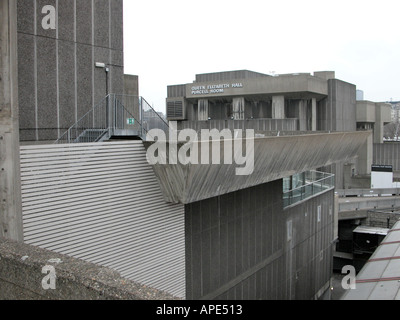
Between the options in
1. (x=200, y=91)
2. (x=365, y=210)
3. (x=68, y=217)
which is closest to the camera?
(x=68, y=217)

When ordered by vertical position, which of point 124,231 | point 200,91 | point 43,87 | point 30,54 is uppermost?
point 200,91

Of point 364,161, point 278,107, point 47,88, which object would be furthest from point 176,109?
point 47,88

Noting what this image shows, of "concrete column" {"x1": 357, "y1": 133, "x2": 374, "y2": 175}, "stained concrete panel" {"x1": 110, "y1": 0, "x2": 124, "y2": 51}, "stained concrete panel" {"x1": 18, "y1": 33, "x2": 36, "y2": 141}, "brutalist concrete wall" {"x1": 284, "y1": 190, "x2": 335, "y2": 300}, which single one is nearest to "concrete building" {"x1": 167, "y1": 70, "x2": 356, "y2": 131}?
"concrete column" {"x1": 357, "y1": 133, "x2": 374, "y2": 175}

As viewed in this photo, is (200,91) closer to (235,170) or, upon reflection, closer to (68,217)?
(235,170)

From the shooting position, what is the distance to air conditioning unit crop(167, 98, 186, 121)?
41.8 m

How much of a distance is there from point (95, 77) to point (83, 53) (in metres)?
0.75

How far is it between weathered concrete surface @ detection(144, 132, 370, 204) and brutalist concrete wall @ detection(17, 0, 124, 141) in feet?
10.2

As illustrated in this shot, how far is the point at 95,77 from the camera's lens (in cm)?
1101

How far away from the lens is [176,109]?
139 ft

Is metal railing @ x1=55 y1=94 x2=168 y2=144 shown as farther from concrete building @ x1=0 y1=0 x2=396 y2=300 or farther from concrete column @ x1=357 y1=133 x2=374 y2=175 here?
concrete column @ x1=357 y1=133 x2=374 y2=175

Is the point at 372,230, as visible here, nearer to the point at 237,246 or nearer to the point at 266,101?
the point at 266,101

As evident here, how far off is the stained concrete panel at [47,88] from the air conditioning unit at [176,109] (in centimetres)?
3218

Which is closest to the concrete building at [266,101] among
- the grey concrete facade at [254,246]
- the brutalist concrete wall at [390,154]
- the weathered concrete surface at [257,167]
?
the brutalist concrete wall at [390,154]

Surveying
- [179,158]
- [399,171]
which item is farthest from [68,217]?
[399,171]
